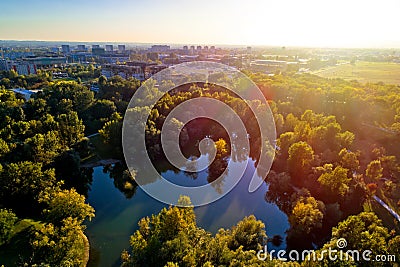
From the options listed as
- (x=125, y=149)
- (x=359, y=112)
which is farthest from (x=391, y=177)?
(x=125, y=149)

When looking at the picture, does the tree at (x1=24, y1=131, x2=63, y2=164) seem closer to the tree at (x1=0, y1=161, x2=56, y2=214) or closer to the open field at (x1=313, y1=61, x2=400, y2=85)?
the tree at (x1=0, y1=161, x2=56, y2=214)

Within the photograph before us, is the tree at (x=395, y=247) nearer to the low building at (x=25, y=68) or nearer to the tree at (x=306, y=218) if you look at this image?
the tree at (x=306, y=218)

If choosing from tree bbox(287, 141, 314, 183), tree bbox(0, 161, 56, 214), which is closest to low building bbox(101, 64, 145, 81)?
tree bbox(0, 161, 56, 214)

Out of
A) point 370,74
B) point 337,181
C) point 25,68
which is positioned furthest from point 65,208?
point 370,74

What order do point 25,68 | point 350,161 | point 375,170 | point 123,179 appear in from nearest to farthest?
point 375,170 < point 350,161 < point 123,179 < point 25,68

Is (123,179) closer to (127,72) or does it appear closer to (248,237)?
(248,237)

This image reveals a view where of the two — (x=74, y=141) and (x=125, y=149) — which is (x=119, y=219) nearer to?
(x=125, y=149)
